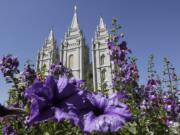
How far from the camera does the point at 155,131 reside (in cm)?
300

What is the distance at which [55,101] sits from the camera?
46.3 inches

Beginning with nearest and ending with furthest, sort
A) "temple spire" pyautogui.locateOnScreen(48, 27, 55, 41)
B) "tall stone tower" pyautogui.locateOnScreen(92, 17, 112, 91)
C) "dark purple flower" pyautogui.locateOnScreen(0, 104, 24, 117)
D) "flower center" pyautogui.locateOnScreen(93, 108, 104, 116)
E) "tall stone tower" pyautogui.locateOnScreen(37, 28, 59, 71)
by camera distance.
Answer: "dark purple flower" pyautogui.locateOnScreen(0, 104, 24, 117) < "flower center" pyautogui.locateOnScreen(93, 108, 104, 116) < "tall stone tower" pyautogui.locateOnScreen(92, 17, 112, 91) < "tall stone tower" pyautogui.locateOnScreen(37, 28, 59, 71) < "temple spire" pyautogui.locateOnScreen(48, 27, 55, 41)

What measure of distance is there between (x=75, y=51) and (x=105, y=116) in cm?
5521

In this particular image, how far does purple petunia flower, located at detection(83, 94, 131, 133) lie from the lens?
108 cm

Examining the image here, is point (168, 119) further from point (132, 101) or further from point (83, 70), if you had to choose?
point (83, 70)

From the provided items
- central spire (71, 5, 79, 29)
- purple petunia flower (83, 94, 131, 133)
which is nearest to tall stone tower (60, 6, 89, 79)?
central spire (71, 5, 79, 29)

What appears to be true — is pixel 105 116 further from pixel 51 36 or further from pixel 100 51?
pixel 51 36

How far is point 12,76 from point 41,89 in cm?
309

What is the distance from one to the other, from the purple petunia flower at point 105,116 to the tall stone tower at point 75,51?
51.8m

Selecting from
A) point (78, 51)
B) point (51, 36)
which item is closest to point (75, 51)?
point (78, 51)

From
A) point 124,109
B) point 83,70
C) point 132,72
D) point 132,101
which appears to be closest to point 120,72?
point 132,72

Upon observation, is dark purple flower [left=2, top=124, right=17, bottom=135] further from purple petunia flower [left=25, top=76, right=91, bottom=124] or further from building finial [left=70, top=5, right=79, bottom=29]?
building finial [left=70, top=5, right=79, bottom=29]

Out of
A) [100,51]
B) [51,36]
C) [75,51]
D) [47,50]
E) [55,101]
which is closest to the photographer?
[55,101]

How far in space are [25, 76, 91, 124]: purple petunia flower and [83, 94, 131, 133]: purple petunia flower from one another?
0.05m
